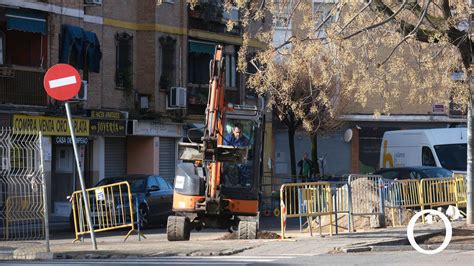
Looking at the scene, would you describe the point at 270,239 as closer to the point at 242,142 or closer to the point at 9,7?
the point at 242,142

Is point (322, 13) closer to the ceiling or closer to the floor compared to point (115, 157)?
closer to the ceiling

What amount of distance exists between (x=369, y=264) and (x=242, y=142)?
540 centimetres

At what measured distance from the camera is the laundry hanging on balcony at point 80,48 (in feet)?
101

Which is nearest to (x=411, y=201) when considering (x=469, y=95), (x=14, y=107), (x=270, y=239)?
(x=469, y=95)

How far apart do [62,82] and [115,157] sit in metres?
18.3

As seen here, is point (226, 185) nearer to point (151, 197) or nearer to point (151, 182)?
point (151, 197)

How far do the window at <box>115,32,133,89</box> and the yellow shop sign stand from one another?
328cm

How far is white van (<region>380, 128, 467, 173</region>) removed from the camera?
32094mm

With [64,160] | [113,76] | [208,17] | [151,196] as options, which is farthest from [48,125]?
[208,17]

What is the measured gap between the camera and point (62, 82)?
16359 mm

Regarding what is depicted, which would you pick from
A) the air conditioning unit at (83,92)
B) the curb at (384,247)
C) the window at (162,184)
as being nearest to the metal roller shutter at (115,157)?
the air conditioning unit at (83,92)

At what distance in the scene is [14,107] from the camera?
94.6ft

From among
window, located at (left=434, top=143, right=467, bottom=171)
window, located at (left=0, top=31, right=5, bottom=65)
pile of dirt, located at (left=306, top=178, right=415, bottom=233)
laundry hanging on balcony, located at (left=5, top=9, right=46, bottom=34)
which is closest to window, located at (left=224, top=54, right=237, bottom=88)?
window, located at (left=434, top=143, right=467, bottom=171)

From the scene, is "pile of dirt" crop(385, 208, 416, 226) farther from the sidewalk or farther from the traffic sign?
the traffic sign
